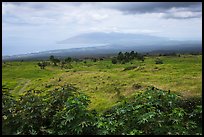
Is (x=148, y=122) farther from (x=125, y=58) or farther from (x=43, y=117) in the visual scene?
(x=125, y=58)

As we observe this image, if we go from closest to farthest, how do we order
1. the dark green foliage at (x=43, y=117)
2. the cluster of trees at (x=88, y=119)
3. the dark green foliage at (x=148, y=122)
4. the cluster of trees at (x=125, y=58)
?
the dark green foliage at (x=148, y=122)
the cluster of trees at (x=88, y=119)
the dark green foliage at (x=43, y=117)
the cluster of trees at (x=125, y=58)

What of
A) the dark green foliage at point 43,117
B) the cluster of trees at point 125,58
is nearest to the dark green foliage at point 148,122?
the dark green foliage at point 43,117

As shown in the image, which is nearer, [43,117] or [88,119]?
[88,119]

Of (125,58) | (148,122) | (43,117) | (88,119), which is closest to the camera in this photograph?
(148,122)

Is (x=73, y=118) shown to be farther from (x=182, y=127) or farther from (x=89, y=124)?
(x=182, y=127)

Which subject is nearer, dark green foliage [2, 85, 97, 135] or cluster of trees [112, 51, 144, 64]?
dark green foliage [2, 85, 97, 135]

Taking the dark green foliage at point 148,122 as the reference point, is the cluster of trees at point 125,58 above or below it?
below

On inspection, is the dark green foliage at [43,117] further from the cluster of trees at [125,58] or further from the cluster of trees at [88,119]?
the cluster of trees at [125,58]

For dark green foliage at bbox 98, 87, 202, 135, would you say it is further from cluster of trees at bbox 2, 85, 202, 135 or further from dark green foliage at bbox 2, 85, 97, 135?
dark green foliage at bbox 2, 85, 97, 135

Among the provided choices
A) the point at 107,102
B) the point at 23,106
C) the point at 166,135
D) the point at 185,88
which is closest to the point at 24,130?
the point at 23,106

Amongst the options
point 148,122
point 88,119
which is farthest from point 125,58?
point 148,122

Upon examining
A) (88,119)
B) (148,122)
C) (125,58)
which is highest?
(88,119)

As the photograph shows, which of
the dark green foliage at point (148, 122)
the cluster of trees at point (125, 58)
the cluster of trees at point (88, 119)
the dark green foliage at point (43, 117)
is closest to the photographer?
the dark green foliage at point (148, 122)

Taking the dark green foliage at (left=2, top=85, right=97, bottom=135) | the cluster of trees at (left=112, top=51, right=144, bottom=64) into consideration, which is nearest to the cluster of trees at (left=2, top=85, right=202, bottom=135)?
the dark green foliage at (left=2, top=85, right=97, bottom=135)
